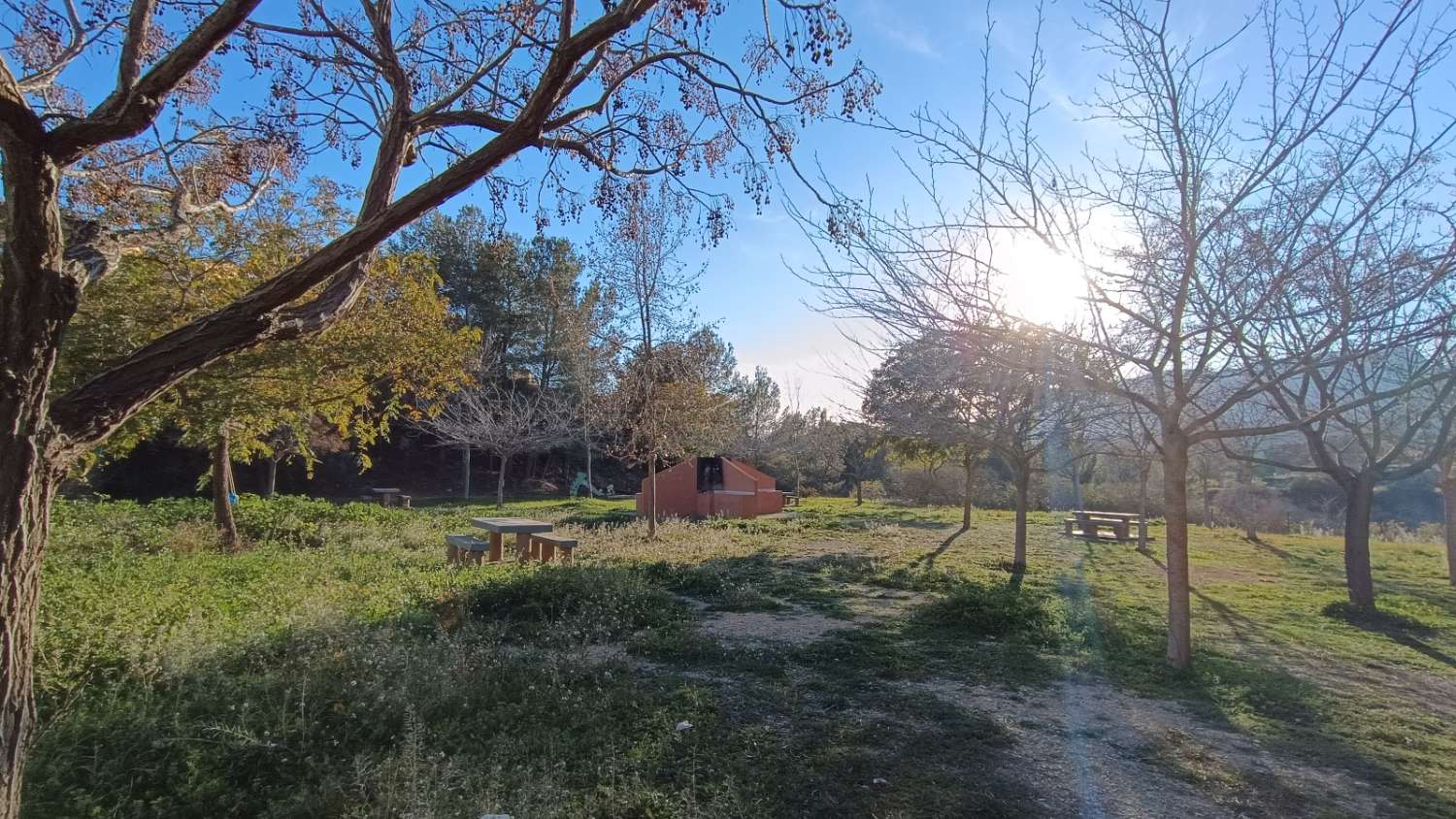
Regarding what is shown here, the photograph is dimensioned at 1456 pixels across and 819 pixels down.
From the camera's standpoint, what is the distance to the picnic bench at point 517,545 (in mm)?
11398

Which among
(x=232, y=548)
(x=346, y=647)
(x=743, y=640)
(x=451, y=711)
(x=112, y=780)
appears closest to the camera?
(x=112, y=780)

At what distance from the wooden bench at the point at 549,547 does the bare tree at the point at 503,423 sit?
14613 mm

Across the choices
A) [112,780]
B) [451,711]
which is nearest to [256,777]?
[112,780]

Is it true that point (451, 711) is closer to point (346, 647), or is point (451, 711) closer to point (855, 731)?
point (346, 647)

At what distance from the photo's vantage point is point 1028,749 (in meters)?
4.21

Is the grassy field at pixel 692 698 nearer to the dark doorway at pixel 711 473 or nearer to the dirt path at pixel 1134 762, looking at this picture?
the dirt path at pixel 1134 762

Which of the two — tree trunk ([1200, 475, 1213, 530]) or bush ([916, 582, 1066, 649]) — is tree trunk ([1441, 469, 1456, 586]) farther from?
tree trunk ([1200, 475, 1213, 530])

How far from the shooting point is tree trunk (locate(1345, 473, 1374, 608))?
29.3ft

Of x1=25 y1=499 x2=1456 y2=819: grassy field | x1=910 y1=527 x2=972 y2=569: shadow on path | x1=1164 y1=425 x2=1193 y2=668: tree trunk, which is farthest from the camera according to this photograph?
x1=910 y1=527 x2=972 y2=569: shadow on path

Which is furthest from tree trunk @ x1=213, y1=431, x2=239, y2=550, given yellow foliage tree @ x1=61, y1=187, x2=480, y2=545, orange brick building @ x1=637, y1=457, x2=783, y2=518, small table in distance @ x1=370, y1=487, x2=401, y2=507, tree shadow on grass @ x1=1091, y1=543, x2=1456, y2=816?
small table in distance @ x1=370, y1=487, x2=401, y2=507

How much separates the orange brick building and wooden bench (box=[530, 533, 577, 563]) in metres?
8.97

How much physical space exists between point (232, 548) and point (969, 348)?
11.5 metres

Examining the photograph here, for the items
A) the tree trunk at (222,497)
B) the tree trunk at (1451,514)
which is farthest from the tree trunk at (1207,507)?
the tree trunk at (222,497)

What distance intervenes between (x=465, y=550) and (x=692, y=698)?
804 centimetres
